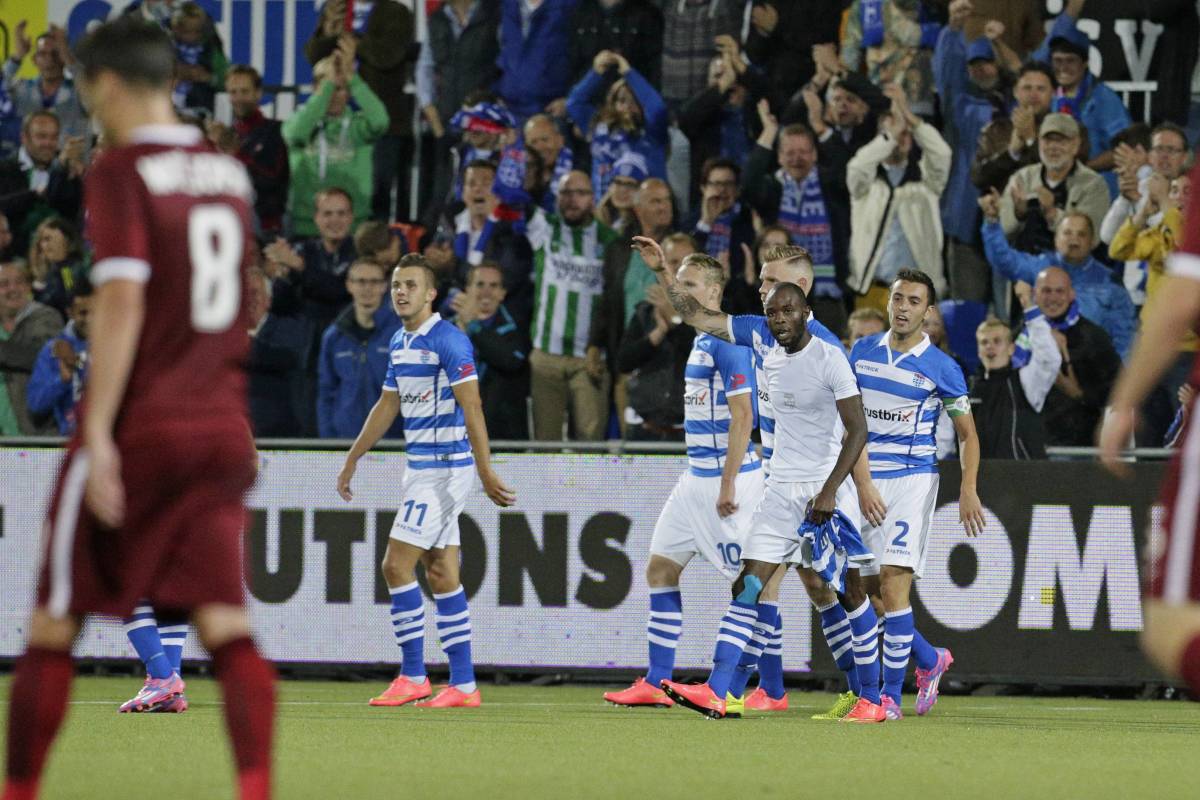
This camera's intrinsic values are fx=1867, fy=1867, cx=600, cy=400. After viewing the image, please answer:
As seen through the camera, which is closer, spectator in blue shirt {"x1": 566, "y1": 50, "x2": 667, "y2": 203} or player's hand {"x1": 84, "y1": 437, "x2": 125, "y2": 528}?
player's hand {"x1": 84, "y1": 437, "x2": 125, "y2": 528}

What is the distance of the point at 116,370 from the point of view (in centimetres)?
477

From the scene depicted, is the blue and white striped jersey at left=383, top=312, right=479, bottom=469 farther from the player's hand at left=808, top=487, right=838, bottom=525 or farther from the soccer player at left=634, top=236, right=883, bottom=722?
the player's hand at left=808, top=487, right=838, bottom=525

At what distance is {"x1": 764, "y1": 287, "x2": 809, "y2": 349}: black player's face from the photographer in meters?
9.79

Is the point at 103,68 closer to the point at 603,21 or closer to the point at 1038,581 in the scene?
the point at 1038,581

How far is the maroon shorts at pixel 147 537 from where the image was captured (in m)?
4.91

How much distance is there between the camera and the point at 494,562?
41.4 ft

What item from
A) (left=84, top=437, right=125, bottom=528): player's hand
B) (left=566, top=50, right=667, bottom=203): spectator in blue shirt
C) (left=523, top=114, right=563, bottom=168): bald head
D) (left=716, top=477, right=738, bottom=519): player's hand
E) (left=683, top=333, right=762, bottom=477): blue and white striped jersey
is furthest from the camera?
(left=523, top=114, right=563, bottom=168): bald head

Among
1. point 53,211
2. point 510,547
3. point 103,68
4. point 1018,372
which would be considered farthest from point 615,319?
point 103,68

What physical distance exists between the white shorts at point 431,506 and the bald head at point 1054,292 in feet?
14.4

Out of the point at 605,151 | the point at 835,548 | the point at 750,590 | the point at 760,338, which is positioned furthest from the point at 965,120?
the point at 750,590

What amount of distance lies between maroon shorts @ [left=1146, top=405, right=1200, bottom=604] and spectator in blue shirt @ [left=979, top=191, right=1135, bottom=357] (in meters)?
8.69

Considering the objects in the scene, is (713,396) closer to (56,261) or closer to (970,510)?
(970,510)

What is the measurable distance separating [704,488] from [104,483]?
6.26 meters

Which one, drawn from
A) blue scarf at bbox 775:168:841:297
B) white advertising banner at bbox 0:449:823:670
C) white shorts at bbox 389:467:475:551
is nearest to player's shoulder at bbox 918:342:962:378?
white advertising banner at bbox 0:449:823:670
